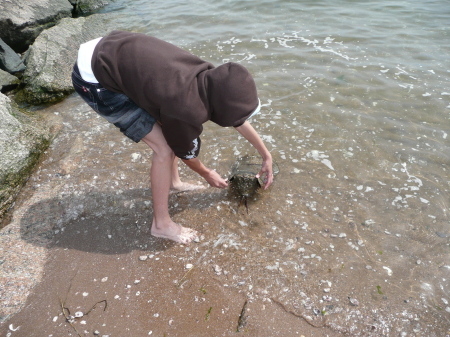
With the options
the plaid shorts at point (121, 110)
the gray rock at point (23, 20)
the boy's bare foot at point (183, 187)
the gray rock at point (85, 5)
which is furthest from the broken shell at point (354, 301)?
the gray rock at point (85, 5)

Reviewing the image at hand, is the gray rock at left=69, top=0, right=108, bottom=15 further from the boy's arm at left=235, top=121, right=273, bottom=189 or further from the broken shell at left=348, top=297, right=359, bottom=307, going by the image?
the broken shell at left=348, top=297, right=359, bottom=307

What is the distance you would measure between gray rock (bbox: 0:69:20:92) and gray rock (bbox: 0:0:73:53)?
163 cm

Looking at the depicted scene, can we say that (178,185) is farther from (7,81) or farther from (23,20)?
(23,20)

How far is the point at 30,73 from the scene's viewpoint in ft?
15.4

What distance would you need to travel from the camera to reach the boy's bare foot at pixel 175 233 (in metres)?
2.62

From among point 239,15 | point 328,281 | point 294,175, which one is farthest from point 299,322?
point 239,15

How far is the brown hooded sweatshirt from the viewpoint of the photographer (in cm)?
189

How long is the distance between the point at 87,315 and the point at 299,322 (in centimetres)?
132

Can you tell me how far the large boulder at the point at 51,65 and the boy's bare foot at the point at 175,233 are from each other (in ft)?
9.65

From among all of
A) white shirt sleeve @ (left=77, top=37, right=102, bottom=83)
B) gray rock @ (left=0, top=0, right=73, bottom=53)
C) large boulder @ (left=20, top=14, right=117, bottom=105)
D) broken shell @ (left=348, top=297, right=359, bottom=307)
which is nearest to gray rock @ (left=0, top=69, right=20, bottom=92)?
large boulder @ (left=20, top=14, right=117, bottom=105)

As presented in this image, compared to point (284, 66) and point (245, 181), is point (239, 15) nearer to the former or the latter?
point (284, 66)

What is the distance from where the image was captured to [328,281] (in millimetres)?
2330

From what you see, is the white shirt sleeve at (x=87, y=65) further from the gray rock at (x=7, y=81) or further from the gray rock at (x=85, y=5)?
the gray rock at (x=85, y=5)

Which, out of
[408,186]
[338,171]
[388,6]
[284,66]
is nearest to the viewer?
[408,186]
